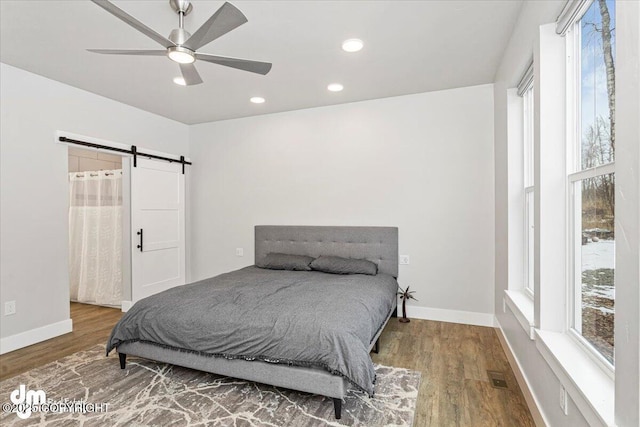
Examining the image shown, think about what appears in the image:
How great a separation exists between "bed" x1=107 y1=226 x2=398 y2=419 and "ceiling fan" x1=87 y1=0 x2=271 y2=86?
174 cm

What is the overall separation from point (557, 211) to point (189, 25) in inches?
109

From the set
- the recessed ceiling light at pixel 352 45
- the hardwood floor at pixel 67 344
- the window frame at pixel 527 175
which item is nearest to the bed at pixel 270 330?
the hardwood floor at pixel 67 344

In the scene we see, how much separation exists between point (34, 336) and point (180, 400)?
224 cm

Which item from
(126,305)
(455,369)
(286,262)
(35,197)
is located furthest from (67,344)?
(455,369)

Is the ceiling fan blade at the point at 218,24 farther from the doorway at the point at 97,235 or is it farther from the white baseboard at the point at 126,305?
the white baseboard at the point at 126,305

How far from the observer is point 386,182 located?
13.7 feet

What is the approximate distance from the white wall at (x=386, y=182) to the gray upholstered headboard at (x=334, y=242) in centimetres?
15

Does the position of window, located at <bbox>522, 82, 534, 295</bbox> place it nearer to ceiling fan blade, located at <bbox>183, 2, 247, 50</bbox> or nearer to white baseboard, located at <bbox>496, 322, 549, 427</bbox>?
white baseboard, located at <bbox>496, 322, 549, 427</bbox>

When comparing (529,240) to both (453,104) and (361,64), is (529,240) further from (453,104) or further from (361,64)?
(361,64)

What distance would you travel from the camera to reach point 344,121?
4395mm

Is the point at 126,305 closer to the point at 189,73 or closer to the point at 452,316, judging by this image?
the point at 189,73

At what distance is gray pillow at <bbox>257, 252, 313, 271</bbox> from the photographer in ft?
13.4

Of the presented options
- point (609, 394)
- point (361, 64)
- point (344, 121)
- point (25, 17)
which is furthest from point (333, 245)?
point (25, 17)

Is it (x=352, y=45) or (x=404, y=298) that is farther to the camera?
(x=404, y=298)
